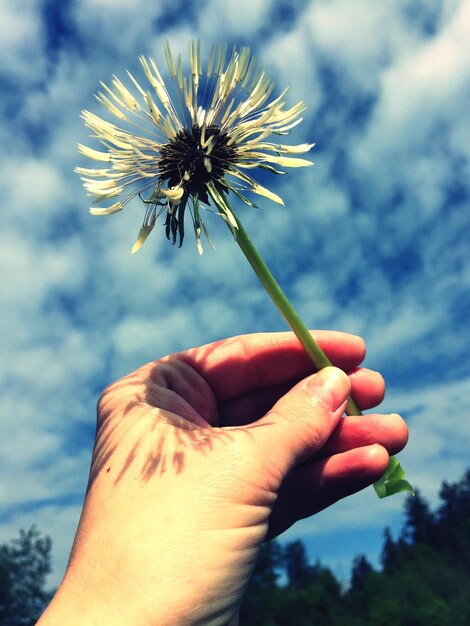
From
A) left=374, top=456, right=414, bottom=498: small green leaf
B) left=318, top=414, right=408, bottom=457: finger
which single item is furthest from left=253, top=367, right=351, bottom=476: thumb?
left=374, top=456, right=414, bottom=498: small green leaf

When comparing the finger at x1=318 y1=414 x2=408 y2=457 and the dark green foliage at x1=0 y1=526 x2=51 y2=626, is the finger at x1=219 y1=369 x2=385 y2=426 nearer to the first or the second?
the finger at x1=318 y1=414 x2=408 y2=457

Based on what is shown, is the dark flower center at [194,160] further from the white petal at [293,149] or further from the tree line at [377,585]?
the tree line at [377,585]

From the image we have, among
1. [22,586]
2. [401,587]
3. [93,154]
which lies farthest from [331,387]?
[401,587]

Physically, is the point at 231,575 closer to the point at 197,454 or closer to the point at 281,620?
the point at 197,454

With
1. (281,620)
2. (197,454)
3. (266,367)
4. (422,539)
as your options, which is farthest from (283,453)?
(422,539)

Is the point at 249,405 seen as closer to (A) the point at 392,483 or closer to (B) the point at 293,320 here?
(A) the point at 392,483

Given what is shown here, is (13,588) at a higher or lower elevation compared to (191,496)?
higher

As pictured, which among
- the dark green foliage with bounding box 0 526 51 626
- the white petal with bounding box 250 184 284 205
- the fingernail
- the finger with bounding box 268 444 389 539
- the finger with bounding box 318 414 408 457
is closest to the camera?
the white petal with bounding box 250 184 284 205
